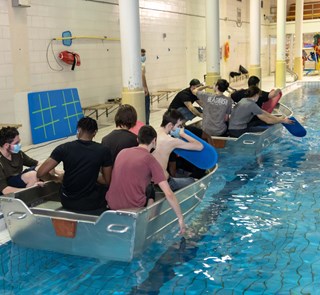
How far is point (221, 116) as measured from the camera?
8.45 meters

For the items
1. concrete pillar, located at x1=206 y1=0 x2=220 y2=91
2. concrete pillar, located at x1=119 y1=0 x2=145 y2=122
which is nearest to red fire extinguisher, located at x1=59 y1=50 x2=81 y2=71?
concrete pillar, located at x1=119 y1=0 x2=145 y2=122

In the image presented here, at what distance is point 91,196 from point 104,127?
709 centimetres

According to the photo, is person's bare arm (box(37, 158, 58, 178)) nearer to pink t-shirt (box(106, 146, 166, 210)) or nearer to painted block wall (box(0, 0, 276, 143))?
pink t-shirt (box(106, 146, 166, 210))

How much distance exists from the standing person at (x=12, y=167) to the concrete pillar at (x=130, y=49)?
12.3 ft

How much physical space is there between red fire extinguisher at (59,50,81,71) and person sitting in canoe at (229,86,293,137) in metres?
4.22

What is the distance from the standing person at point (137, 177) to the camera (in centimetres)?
426

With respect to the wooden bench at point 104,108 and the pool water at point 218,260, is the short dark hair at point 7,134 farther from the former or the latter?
the wooden bench at point 104,108

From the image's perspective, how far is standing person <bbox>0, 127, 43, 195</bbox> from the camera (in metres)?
4.96

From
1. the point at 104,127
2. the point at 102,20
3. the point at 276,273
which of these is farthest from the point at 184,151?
the point at 102,20

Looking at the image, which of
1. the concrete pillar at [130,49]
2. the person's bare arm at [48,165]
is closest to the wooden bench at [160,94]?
the concrete pillar at [130,49]

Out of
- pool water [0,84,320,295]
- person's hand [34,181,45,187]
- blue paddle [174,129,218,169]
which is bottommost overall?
pool water [0,84,320,295]

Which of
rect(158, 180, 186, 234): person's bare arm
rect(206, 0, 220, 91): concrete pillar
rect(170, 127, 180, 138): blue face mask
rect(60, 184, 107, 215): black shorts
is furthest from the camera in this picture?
rect(206, 0, 220, 91): concrete pillar

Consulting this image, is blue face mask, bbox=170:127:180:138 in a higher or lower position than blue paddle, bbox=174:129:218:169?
higher

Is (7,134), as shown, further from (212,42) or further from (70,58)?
(212,42)
